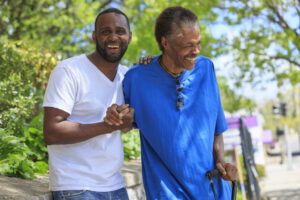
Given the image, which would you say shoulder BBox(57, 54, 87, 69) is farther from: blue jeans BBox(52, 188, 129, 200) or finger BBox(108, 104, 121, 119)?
blue jeans BBox(52, 188, 129, 200)

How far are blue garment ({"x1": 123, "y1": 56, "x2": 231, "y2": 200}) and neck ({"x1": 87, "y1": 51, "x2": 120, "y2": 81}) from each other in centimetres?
30

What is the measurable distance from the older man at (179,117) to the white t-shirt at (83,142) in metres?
0.26

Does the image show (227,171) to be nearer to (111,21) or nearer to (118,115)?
(118,115)

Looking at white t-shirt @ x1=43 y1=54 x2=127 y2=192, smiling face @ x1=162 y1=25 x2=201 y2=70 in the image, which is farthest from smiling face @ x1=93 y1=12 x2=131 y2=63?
smiling face @ x1=162 y1=25 x2=201 y2=70

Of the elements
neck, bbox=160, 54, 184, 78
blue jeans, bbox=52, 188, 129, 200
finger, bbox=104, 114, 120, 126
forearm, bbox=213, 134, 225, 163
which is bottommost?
blue jeans, bbox=52, 188, 129, 200

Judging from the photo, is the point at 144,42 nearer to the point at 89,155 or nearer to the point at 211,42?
the point at 211,42

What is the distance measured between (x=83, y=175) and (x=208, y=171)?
0.79 m

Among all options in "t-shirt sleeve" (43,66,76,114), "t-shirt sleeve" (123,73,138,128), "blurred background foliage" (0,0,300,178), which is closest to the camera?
"t-shirt sleeve" (43,66,76,114)

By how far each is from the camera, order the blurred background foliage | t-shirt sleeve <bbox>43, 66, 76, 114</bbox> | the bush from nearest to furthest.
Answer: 1. t-shirt sleeve <bbox>43, 66, 76, 114</bbox>
2. the bush
3. the blurred background foliage

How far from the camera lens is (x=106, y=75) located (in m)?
3.04

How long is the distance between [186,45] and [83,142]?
3.05 ft

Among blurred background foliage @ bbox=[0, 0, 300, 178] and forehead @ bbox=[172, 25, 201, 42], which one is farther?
blurred background foliage @ bbox=[0, 0, 300, 178]

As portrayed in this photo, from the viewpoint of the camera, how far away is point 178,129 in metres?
2.60

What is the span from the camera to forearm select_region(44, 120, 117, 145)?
2666 millimetres
